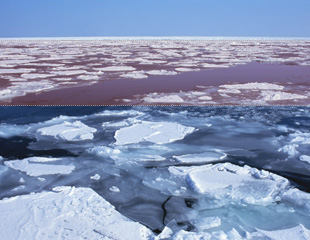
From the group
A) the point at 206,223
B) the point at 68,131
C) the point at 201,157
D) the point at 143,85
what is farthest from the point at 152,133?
the point at 143,85

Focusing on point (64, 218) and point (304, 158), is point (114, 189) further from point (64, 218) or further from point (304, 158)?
point (304, 158)

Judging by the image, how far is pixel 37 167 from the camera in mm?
2268

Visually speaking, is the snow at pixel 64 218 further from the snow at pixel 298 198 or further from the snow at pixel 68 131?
the snow at pixel 68 131

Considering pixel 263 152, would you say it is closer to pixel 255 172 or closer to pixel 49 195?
pixel 255 172

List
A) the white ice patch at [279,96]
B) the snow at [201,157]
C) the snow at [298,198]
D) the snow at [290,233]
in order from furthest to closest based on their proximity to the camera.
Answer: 1. the white ice patch at [279,96]
2. the snow at [201,157]
3. the snow at [298,198]
4. the snow at [290,233]

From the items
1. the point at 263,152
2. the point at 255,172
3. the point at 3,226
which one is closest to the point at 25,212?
the point at 3,226

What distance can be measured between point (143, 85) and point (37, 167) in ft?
11.3

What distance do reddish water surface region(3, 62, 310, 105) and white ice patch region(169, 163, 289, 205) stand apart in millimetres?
2271

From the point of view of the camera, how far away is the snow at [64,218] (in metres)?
1.51

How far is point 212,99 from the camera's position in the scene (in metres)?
4.37

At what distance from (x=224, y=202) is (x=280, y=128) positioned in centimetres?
164

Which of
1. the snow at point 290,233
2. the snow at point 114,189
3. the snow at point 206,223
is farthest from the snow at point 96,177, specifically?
the snow at point 290,233

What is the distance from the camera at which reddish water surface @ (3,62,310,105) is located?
4340mm

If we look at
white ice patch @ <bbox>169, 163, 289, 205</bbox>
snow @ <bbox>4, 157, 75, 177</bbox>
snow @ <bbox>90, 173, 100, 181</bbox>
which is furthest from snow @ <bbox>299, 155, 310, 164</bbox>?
snow @ <bbox>4, 157, 75, 177</bbox>
